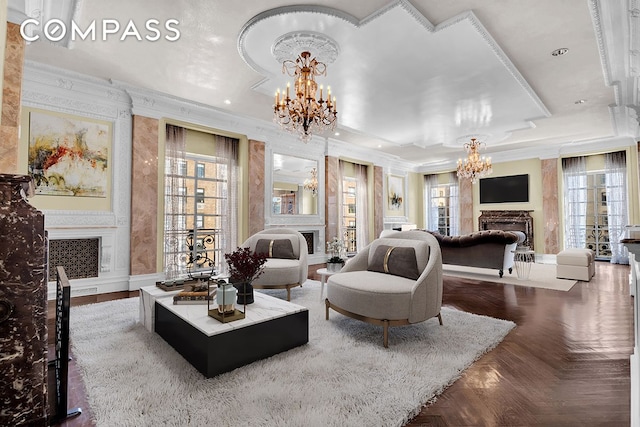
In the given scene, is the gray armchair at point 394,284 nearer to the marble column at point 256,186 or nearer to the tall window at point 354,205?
the marble column at point 256,186

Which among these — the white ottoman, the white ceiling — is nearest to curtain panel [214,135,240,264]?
the white ceiling

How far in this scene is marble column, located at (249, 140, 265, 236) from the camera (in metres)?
6.33

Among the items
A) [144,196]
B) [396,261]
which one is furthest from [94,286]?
[396,261]

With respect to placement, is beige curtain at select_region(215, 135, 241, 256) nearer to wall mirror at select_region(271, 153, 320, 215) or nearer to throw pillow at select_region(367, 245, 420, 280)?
wall mirror at select_region(271, 153, 320, 215)

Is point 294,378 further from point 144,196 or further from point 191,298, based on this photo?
point 144,196

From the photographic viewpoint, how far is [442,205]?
1094 cm

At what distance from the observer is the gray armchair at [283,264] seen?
3932mm

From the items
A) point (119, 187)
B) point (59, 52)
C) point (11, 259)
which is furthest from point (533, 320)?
point (59, 52)

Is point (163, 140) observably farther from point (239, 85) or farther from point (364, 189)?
point (364, 189)

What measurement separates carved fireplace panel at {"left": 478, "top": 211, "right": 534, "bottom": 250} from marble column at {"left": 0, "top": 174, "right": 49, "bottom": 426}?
9667mm

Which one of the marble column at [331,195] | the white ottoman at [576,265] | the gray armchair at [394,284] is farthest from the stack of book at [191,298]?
the white ottoman at [576,265]

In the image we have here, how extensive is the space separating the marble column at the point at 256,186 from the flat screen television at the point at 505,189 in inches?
277

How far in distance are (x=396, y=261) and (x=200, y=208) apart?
4213mm

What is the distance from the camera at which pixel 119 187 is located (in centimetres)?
481
